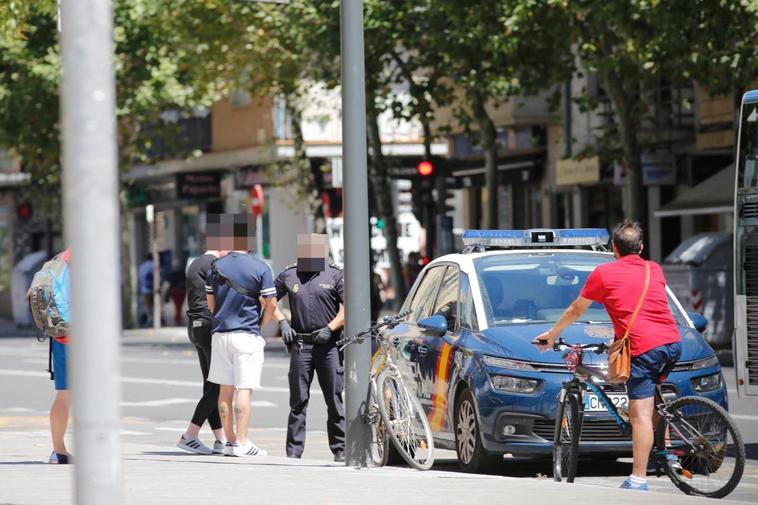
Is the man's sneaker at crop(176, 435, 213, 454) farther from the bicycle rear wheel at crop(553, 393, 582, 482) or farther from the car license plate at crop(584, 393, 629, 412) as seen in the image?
the bicycle rear wheel at crop(553, 393, 582, 482)

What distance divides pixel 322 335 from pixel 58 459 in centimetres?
204

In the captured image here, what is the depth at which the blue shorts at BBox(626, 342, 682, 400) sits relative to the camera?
999cm

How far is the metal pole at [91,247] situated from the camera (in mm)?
5234

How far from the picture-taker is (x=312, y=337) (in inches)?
501

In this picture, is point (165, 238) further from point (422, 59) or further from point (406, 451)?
point (406, 451)

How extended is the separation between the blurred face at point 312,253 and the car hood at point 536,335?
4.63ft

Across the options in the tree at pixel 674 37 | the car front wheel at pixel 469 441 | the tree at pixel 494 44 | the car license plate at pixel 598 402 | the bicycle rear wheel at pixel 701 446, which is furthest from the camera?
the tree at pixel 494 44

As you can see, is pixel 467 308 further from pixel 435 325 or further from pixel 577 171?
pixel 577 171

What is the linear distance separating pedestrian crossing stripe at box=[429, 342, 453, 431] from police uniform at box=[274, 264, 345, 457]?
73cm

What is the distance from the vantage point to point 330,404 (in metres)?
12.8

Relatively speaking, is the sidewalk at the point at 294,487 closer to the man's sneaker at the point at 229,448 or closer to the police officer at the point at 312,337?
the man's sneaker at the point at 229,448

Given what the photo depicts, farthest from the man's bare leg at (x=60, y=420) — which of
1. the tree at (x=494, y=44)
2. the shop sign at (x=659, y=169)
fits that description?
the shop sign at (x=659, y=169)

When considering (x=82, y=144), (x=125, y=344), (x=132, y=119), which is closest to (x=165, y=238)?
(x=132, y=119)

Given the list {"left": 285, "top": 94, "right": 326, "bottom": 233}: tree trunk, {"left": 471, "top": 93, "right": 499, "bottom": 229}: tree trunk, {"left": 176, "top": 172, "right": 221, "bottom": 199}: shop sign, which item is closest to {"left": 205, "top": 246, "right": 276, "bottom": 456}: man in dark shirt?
{"left": 471, "top": 93, "right": 499, "bottom": 229}: tree trunk
